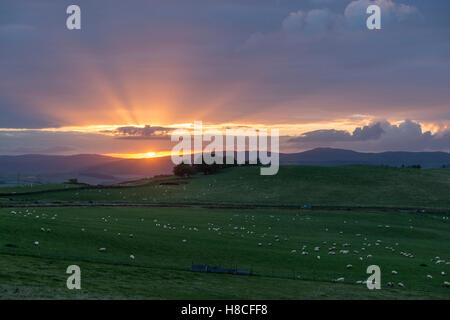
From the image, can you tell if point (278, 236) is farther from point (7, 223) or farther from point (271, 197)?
point (271, 197)

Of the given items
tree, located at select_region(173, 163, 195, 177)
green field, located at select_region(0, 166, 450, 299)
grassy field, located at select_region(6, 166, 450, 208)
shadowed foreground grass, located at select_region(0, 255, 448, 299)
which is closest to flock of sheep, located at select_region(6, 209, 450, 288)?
green field, located at select_region(0, 166, 450, 299)

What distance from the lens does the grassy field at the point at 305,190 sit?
10927 centimetres

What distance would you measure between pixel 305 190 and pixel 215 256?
86.3 metres

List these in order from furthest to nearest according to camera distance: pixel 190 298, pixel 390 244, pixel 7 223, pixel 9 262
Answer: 1. pixel 390 244
2. pixel 7 223
3. pixel 9 262
4. pixel 190 298

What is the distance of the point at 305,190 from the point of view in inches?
4953

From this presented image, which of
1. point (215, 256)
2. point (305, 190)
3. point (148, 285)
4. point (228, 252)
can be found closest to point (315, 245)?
point (228, 252)

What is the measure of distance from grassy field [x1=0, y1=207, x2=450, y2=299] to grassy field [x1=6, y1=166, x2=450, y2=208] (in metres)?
35.4

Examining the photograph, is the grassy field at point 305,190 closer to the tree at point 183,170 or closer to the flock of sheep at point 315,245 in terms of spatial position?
the tree at point 183,170

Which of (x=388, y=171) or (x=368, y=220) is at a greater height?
(x=388, y=171)

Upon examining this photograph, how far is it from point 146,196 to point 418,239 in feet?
251

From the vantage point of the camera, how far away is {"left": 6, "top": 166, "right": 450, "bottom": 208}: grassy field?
109 metres

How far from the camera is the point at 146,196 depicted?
120 m

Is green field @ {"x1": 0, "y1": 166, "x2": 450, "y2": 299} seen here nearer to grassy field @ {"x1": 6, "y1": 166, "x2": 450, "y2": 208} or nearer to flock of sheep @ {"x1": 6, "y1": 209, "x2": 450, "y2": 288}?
flock of sheep @ {"x1": 6, "y1": 209, "x2": 450, "y2": 288}
